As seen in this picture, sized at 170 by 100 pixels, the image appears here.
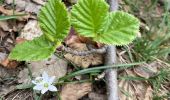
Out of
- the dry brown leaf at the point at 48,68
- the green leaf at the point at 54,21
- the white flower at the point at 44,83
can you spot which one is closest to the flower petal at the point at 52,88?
the white flower at the point at 44,83

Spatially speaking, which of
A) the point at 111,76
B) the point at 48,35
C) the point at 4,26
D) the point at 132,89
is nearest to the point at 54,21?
the point at 48,35

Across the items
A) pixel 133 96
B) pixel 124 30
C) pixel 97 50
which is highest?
pixel 124 30

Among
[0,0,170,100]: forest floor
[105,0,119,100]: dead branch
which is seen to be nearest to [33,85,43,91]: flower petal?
[0,0,170,100]: forest floor

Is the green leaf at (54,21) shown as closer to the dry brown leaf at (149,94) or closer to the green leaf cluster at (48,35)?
the green leaf cluster at (48,35)

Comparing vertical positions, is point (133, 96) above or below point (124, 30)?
below

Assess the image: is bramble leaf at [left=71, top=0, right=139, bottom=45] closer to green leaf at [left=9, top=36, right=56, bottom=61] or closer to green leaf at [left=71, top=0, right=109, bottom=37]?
green leaf at [left=71, top=0, right=109, bottom=37]

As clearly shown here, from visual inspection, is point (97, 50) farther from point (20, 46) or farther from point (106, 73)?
point (20, 46)

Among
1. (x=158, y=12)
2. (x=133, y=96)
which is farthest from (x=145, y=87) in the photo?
(x=158, y=12)
